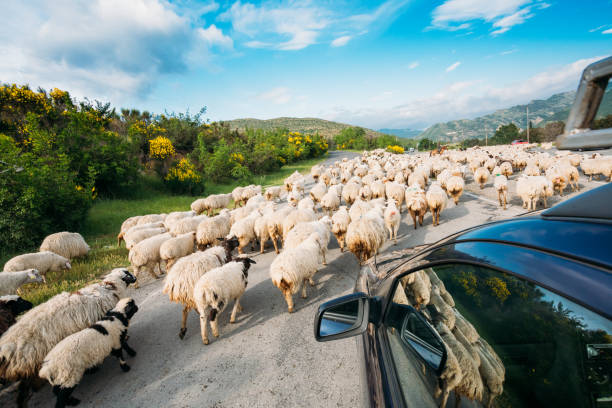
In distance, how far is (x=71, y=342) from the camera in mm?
3107

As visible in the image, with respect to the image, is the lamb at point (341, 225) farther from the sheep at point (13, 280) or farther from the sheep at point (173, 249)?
the sheep at point (13, 280)

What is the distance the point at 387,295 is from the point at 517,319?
714 millimetres

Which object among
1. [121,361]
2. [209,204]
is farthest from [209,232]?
[209,204]

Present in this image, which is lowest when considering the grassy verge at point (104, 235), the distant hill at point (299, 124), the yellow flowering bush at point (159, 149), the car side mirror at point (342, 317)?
the grassy verge at point (104, 235)

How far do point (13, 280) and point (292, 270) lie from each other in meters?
6.18

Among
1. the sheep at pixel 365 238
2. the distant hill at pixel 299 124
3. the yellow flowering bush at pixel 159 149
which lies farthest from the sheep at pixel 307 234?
the distant hill at pixel 299 124

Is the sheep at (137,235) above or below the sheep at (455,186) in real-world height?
below

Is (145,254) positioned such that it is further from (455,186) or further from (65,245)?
(455,186)

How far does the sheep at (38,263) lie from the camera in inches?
234

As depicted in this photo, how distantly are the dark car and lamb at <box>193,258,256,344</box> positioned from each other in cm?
275

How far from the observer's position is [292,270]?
14.5ft

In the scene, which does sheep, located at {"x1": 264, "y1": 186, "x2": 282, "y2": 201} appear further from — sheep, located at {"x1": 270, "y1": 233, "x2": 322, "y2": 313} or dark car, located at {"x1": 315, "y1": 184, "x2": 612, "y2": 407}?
dark car, located at {"x1": 315, "y1": 184, "x2": 612, "y2": 407}

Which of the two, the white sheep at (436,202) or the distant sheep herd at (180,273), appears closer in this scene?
the distant sheep herd at (180,273)

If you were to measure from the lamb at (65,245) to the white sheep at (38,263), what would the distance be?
0.94 metres
